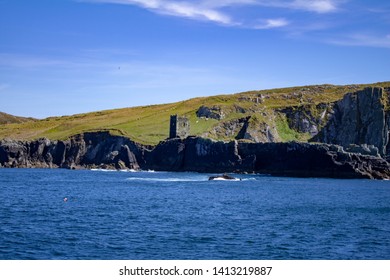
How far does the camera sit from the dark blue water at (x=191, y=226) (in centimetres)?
4681

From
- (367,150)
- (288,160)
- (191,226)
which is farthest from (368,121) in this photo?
(191,226)

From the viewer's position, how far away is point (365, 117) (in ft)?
634

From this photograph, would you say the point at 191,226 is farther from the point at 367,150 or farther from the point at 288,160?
the point at 288,160

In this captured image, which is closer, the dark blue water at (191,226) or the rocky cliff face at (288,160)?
the dark blue water at (191,226)

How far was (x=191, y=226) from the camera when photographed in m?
60.5

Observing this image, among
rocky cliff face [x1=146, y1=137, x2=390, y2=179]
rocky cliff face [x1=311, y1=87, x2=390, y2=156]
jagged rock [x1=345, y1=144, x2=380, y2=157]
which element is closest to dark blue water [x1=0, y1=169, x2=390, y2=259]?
rocky cliff face [x1=146, y1=137, x2=390, y2=179]

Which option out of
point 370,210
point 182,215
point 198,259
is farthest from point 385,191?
point 198,259

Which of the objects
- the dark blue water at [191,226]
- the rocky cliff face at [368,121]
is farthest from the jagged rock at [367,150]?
the dark blue water at [191,226]

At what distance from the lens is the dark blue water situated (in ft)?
154

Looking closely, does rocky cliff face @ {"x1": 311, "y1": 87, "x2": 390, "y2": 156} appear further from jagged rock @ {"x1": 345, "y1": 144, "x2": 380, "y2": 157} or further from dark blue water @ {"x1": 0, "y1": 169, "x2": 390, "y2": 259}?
dark blue water @ {"x1": 0, "y1": 169, "x2": 390, "y2": 259}

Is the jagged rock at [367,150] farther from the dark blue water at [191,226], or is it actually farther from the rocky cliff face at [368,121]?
the dark blue water at [191,226]

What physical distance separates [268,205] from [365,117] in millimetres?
119759

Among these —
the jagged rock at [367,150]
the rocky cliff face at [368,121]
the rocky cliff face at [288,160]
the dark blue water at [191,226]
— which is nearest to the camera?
the dark blue water at [191,226]

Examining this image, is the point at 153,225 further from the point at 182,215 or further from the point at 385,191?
the point at 385,191
